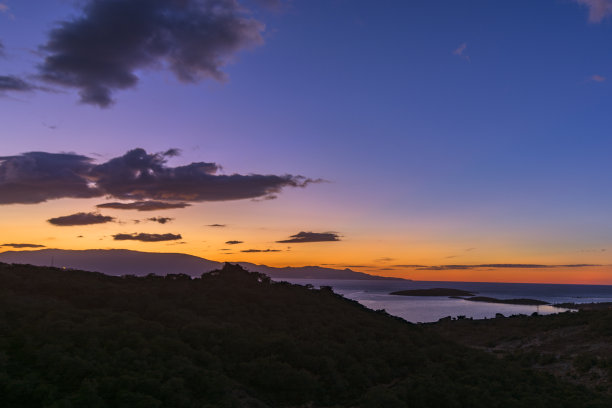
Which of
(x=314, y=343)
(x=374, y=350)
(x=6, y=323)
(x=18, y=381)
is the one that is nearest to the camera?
(x=18, y=381)

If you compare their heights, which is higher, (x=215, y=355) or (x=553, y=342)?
(x=215, y=355)

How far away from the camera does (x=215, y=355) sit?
51.3 feet

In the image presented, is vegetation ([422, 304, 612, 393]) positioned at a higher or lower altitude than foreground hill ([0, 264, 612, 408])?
lower

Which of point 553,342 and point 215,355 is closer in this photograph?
point 215,355

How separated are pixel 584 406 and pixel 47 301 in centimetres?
2195

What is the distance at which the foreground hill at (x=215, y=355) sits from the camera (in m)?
11.6

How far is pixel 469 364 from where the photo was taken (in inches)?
822

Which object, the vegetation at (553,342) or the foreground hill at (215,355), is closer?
the foreground hill at (215,355)

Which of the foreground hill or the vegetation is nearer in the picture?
the foreground hill

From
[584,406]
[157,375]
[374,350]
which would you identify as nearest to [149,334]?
[157,375]

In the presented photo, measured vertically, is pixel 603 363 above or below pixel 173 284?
below

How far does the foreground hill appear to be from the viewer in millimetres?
11617

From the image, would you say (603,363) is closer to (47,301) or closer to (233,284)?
(233,284)

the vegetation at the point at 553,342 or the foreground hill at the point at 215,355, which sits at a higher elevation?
the foreground hill at the point at 215,355
